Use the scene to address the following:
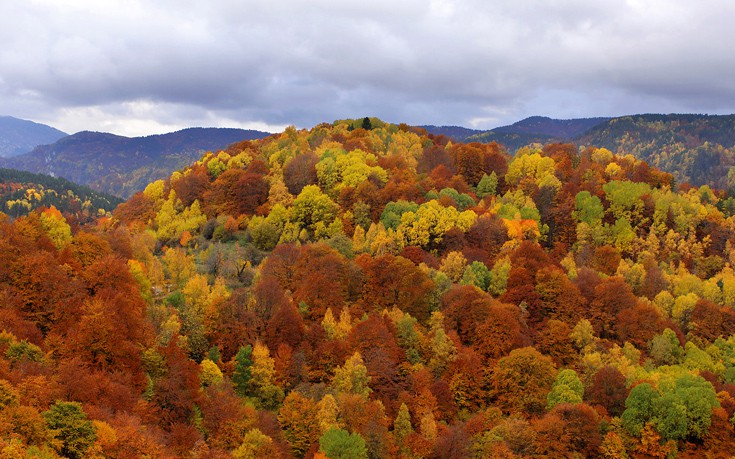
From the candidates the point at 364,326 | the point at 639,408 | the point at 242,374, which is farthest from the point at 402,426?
the point at 639,408

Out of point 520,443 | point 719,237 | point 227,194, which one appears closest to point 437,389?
point 520,443

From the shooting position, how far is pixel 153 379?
5844 centimetres

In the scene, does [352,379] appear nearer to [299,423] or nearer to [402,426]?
[402,426]

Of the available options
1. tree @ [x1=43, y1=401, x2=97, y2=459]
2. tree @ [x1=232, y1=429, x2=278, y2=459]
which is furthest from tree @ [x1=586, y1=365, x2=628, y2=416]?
tree @ [x1=43, y1=401, x2=97, y2=459]

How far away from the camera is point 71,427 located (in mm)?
41781

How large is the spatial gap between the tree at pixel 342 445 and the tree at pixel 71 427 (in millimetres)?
19338

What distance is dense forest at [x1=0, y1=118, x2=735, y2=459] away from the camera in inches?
2121

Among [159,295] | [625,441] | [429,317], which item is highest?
[159,295]

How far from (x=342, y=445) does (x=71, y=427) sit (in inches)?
861

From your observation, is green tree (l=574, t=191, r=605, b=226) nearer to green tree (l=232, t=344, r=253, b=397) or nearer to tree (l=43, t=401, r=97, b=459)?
green tree (l=232, t=344, r=253, b=397)

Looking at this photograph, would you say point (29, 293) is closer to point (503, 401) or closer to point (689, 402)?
point (503, 401)

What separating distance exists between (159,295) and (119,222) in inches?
2220

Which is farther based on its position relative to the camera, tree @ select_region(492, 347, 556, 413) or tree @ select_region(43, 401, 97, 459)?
tree @ select_region(492, 347, 556, 413)

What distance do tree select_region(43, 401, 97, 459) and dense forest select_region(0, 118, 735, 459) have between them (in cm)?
14
